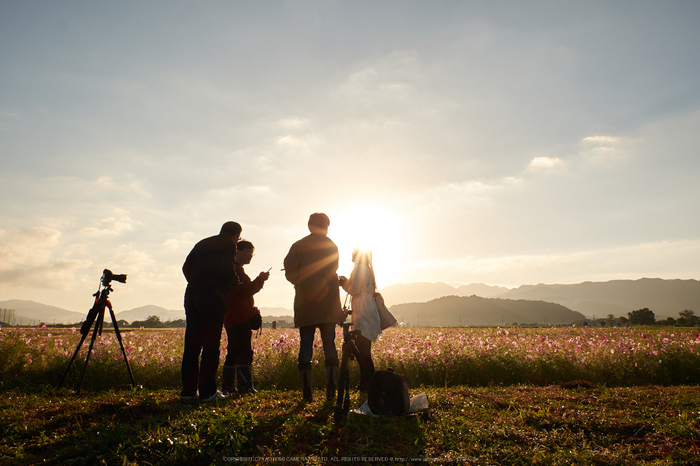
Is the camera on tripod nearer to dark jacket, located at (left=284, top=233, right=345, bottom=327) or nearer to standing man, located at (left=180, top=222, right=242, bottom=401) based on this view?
standing man, located at (left=180, top=222, right=242, bottom=401)

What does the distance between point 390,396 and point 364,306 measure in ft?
5.21

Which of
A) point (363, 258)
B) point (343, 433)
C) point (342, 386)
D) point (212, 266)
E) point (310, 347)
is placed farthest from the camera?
point (363, 258)

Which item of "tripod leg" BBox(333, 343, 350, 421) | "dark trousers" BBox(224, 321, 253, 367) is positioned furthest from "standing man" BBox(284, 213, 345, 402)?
"dark trousers" BBox(224, 321, 253, 367)

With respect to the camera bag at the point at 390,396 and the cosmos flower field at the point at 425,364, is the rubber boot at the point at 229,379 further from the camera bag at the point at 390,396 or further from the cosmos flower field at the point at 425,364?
the camera bag at the point at 390,396

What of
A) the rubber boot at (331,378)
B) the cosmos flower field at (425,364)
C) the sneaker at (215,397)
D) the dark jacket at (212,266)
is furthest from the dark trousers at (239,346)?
the cosmos flower field at (425,364)

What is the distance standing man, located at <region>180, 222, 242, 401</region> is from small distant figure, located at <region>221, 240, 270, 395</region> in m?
0.62

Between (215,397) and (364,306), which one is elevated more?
(364,306)

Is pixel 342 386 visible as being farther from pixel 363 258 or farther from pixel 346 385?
pixel 363 258

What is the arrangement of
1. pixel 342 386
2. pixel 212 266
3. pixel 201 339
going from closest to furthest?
pixel 342 386 < pixel 201 339 < pixel 212 266

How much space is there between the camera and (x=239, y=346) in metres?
6.91

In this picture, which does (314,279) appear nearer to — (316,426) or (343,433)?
(316,426)

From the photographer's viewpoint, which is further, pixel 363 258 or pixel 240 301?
pixel 240 301

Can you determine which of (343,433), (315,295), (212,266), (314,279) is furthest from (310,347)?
(212,266)

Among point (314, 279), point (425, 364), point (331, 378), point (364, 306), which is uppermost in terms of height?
point (314, 279)
